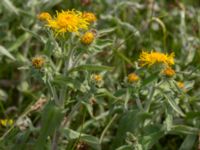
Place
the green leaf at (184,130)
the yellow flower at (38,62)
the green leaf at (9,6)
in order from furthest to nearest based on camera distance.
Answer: the green leaf at (9,6)
the green leaf at (184,130)
the yellow flower at (38,62)

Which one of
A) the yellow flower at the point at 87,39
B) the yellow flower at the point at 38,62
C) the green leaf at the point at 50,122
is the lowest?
the green leaf at the point at 50,122

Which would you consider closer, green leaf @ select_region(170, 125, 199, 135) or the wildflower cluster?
the wildflower cluster

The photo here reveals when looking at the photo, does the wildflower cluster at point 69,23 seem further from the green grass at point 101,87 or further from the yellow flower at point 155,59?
the yellow flower at point 155,59

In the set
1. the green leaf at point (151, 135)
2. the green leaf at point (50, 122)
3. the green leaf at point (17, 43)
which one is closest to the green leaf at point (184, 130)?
the green leaf at point (151, 135)

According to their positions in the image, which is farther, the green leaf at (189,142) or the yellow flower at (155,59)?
the green leaf at (189,142)

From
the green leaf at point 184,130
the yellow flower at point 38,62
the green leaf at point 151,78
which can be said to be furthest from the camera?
the green leaf at point 184,130

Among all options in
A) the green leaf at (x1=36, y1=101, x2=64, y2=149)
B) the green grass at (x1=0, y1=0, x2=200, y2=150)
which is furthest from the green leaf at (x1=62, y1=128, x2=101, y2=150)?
the green leaf at (x1=36, y1=101, x2=64, y2=149)

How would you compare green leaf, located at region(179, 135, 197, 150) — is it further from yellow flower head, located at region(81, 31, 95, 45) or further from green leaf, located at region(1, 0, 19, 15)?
green leaf, located at region(1, 0, 19, 15)

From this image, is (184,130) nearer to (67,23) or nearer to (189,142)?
(189,142)

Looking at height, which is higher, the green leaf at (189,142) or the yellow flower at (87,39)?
the yellow flower at (87,39)
